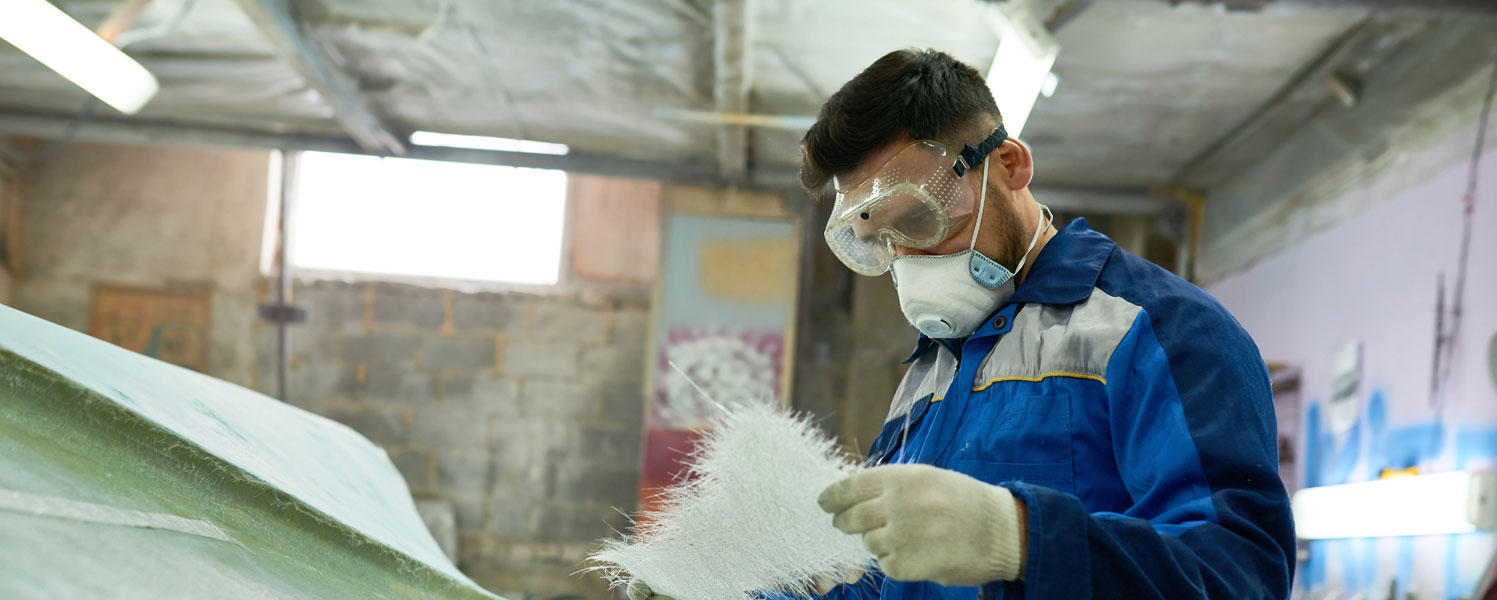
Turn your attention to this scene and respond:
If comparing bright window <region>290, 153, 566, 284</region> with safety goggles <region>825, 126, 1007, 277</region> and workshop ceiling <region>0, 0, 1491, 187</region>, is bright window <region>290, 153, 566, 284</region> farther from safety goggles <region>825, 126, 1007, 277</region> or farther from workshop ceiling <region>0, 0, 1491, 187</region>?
safety goggles <region>825, 126, 1007, 277</region>

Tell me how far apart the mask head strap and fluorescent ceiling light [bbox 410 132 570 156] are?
391cm

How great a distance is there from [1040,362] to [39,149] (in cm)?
655

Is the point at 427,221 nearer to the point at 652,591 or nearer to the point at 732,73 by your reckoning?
the point at 732,73

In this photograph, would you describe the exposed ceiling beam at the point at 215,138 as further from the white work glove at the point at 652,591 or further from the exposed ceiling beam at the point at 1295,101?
the white work glove at the point at 652,591

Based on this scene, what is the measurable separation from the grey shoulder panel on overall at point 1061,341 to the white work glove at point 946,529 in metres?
0.26

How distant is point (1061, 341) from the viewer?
1152 millimetres

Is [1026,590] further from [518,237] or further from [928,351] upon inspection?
[518,237]

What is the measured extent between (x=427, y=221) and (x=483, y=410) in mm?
1136

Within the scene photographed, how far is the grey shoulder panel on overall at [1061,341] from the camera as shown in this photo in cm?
111

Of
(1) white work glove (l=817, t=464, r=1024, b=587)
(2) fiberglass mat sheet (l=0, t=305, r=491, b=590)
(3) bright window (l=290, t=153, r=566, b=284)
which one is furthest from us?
(3) bright window (l=290, t=153, r=566, b=284)

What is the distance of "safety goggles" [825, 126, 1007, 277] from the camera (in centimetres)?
131

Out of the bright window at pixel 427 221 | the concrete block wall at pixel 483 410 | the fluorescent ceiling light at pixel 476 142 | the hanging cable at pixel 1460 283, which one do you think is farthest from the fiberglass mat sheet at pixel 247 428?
the bright window at pixel 427 221

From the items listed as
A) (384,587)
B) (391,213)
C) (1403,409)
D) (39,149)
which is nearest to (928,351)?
(384,587)

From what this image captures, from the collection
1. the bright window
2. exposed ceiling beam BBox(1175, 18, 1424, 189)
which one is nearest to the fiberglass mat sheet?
exposed ceiling beam BBox(1175, 18, 1424, 189)
